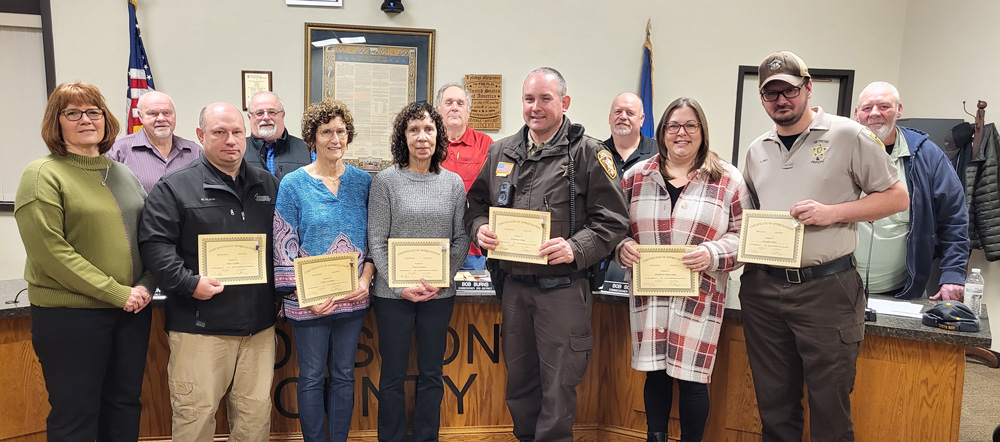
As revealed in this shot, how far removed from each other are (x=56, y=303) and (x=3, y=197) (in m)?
3.58

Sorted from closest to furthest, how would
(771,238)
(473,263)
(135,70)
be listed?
(771,238), (473,263), (135,70)

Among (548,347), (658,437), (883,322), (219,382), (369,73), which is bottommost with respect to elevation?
(658,437)

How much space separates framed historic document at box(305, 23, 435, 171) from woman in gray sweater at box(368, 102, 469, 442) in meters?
2.52

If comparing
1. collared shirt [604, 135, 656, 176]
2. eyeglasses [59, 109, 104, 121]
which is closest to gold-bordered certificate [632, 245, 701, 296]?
collared shirt [604, 135, 656, 176]

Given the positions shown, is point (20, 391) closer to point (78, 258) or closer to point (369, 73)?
point (78, 258)

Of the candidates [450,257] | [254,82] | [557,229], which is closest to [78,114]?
[450,257]

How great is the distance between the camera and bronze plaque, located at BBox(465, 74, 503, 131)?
15.6 feet

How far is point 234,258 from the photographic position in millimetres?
2027

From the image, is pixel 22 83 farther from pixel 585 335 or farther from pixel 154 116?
pixel 585 335

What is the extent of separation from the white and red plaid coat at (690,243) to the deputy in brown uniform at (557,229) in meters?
0.17

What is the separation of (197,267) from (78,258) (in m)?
0.37

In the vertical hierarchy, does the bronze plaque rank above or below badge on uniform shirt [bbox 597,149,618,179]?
above

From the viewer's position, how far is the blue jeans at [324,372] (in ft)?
7.19

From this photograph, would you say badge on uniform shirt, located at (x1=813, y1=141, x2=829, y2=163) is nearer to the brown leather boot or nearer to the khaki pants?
the brown leather boot
